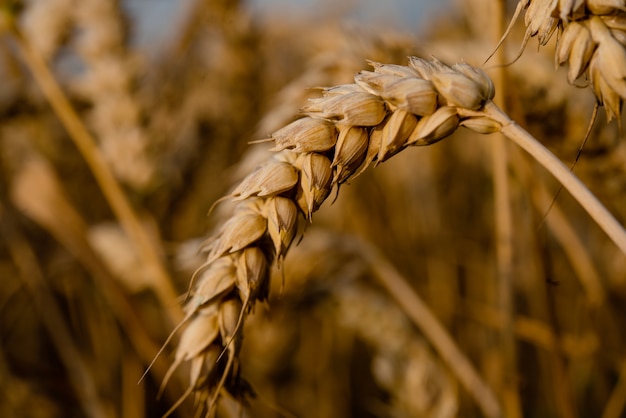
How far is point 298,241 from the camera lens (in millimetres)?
459

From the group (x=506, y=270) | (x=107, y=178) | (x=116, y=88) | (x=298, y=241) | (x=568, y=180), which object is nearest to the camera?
(x=568, y=180)

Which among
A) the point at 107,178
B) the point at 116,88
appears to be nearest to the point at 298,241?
the point at 107,178

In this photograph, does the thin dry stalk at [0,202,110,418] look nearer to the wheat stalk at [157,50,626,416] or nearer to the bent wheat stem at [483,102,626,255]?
the wheat stalk at [157,50,626,416]

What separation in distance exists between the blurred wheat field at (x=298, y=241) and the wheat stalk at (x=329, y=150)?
80 millimetres

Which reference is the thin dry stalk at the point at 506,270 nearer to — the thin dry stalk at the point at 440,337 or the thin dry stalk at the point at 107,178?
the thin dry stalk at the point at 440,337

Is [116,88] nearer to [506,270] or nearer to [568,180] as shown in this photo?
[506,270]

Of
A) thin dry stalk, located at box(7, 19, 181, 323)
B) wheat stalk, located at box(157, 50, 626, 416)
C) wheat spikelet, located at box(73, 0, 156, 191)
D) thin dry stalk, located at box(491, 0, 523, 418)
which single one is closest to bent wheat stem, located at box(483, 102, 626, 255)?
wheat stalk, located at box(157, 50, 626, 416)

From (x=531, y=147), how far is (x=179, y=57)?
56.5 inches

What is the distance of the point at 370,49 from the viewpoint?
833 millimetres

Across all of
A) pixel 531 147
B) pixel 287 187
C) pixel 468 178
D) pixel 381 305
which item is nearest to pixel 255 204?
pixel 287 187

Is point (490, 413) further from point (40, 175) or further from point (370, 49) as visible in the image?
point (40, 175)

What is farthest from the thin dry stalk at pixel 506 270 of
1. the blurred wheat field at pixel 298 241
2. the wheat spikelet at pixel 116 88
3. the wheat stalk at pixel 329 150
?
the wheat spikelet at pixel 116 88

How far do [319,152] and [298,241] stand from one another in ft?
0.27

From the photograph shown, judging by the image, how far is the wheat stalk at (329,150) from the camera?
1.24 feet
